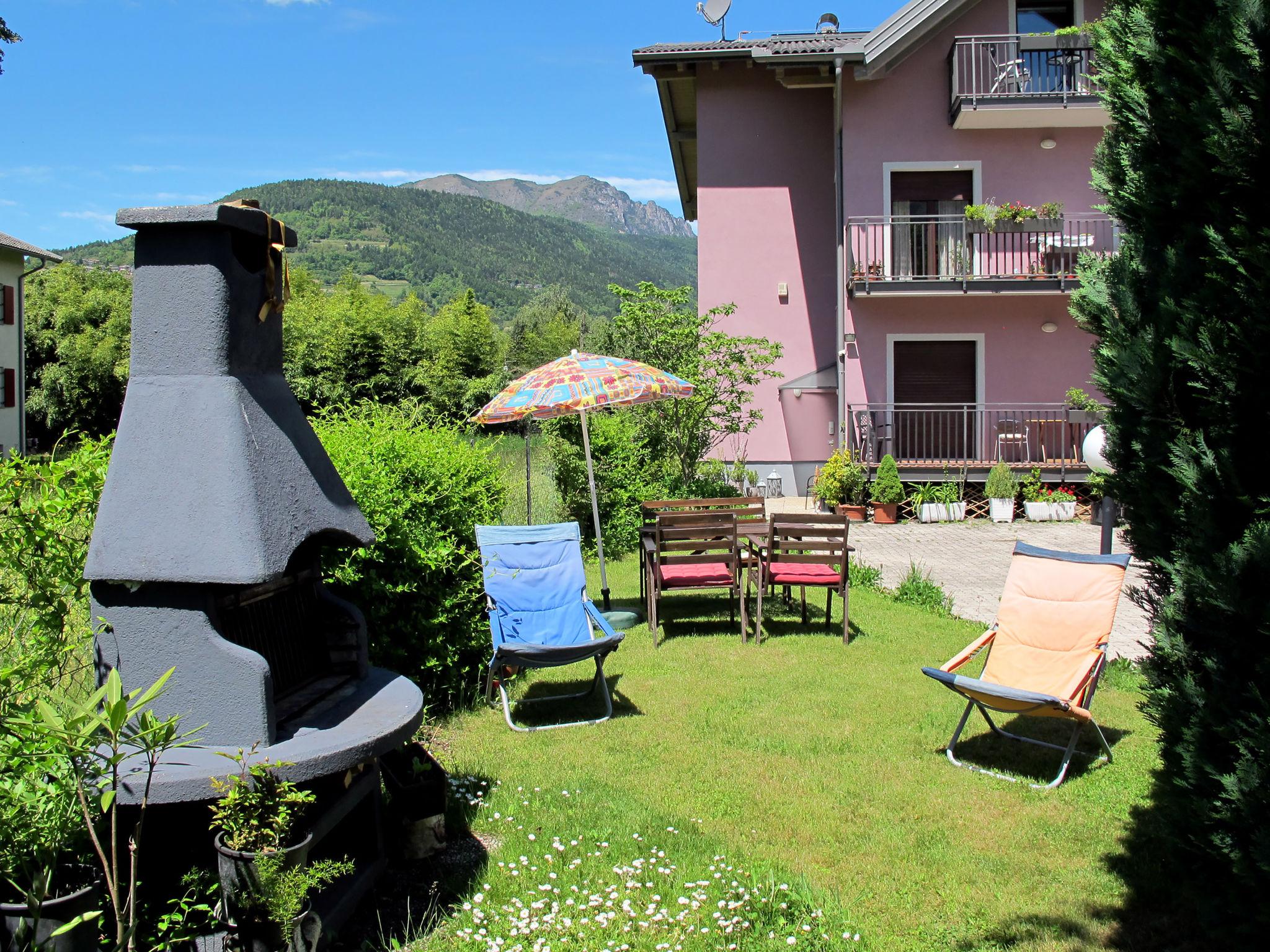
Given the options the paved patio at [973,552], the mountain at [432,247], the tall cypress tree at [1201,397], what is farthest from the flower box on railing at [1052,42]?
the mountain at [432,247]

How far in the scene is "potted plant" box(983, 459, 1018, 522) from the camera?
14.8 meters

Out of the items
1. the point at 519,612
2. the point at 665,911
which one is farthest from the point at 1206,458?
the point at 519,612

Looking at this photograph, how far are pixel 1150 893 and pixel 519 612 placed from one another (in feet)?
12.2

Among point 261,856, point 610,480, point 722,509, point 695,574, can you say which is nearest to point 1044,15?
point 610,480

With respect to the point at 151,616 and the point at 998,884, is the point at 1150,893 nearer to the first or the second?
the point at 998,884

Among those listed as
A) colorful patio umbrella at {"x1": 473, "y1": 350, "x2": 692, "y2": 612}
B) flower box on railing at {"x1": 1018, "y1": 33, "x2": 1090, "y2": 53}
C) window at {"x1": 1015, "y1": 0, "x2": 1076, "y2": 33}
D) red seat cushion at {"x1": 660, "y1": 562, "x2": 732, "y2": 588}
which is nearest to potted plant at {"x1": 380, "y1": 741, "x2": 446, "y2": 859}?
red seat cushion at {"x1": 660, "y1": 562, "x2": 732, "y2": 588}

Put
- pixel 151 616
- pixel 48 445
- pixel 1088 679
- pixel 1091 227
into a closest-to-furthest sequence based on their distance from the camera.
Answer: pixel 151 616 → pixel 1088 679 → pixel 1091 227 → pixel 48 445

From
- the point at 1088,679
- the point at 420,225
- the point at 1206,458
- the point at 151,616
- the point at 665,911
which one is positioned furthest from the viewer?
the point at 420,225

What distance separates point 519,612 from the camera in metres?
6.06

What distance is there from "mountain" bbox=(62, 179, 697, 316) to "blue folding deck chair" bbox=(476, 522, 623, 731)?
7645 cm

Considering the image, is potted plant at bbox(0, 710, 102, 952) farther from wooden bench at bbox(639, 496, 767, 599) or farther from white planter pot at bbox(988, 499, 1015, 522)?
white planter pot at bbox(988, 499, 1015, 522)

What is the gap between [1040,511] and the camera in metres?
14.8

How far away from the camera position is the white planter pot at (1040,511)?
14.8 meters

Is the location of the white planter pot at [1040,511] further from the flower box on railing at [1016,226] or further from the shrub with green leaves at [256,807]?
the shrub with green leaves at [256,807]
